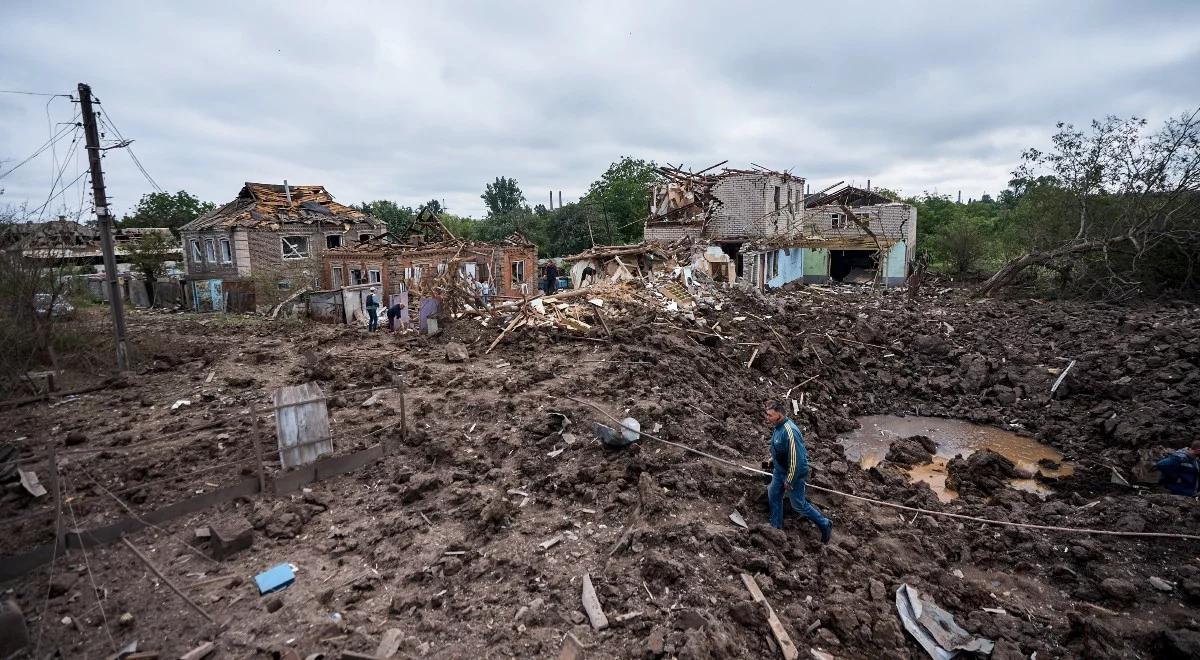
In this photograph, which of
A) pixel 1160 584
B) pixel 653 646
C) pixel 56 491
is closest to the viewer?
pixel 653 646

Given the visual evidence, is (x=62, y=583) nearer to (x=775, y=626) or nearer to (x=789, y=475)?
(x=775, y=626)

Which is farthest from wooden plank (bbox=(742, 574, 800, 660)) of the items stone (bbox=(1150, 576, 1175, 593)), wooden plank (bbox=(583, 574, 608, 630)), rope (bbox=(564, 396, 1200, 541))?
stone (bbox=(1150, 576, 1175, 593))

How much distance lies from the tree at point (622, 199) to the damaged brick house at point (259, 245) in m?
18.7

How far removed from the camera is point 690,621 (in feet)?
15.1

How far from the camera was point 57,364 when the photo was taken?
12.4 m

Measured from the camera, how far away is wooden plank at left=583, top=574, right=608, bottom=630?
4.68 metres

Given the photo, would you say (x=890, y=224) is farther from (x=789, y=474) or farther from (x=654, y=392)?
(x=789, y=474)

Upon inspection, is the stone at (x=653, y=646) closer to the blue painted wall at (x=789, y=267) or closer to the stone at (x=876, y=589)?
the stone at (x=876, y=589)

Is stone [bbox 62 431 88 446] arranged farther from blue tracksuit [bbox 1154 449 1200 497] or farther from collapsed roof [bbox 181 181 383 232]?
collapsed roof [bbox 181 181 383 232]

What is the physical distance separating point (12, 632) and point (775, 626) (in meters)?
6.10

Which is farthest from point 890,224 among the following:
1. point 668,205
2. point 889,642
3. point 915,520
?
point 889,642

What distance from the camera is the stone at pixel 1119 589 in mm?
5625

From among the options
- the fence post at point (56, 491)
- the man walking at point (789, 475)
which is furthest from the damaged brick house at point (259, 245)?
the man walking at point (789, 475)

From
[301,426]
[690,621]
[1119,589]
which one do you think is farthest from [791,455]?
[301,426]
